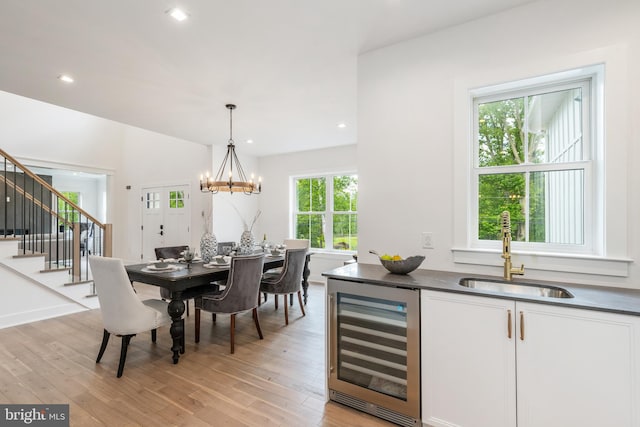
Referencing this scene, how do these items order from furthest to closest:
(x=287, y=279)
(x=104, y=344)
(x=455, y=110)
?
(x=287, y=279)
(x=104, y=344)
(x=455, y=110)

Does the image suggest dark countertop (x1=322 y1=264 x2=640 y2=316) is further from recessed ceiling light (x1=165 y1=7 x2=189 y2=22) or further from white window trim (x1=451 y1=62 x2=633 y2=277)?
recessed ceiling light (x1=165 y1=7 x2=189 y2=22)

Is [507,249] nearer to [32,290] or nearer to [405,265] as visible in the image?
[405,265]

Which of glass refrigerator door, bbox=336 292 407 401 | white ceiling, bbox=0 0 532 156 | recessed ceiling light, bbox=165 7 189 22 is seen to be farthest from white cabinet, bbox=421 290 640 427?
recessed ceiling light, bbox=165 7 189 22

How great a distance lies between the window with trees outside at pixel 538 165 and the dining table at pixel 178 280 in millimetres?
2440

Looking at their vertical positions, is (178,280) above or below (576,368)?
above

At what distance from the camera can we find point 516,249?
2.12m

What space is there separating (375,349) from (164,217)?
605 cm

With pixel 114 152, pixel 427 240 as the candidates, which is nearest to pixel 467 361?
pixel 427 240

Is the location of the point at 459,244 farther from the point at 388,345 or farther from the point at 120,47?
the point at 120,47

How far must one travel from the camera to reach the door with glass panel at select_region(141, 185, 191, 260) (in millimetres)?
6293

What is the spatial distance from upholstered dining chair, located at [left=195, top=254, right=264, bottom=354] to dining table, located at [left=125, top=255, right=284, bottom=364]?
19 centimetres

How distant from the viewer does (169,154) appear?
6.58 metres

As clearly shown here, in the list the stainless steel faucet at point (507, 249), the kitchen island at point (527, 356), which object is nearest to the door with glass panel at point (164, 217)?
the kitchen island at point (527, 356)

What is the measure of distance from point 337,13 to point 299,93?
1.38m
